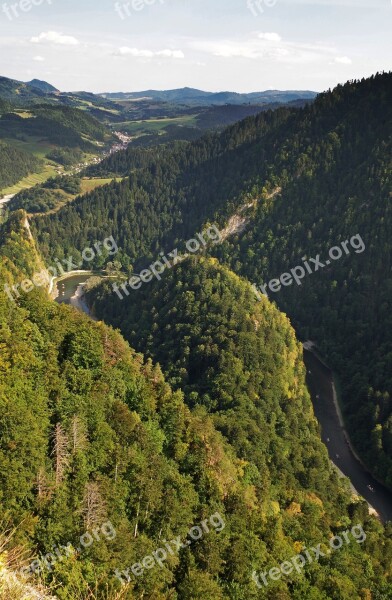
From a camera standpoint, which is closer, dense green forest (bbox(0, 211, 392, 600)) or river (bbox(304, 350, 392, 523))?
dense green forest (bbox(0, 211, 392, 600))

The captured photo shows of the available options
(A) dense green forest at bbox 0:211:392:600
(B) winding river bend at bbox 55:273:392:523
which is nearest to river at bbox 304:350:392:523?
(B) winding river bend at bbox 55:273:392:523

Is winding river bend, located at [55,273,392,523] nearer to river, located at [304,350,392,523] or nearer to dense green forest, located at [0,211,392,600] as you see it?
river, located at [304,350,392,523]

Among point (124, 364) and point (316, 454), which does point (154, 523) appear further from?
point (316, 454)

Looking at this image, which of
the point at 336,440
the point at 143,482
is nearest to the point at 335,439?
the point at 336,440

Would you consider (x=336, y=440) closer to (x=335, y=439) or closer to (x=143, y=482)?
(x=335, y=439)

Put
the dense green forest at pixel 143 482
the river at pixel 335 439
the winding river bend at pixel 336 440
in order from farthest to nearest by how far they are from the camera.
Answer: the river at pixel 335 439
the winding river bend at pixel 336 440
the dense green forest at pixel 143 482

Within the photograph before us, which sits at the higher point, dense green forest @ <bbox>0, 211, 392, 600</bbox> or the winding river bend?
dense green forest @ <bbox>0, 211, 392, 600</bbox>

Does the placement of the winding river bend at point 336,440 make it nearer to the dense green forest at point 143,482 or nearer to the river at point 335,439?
the river at point 335,439

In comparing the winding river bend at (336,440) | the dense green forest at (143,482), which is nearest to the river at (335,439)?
the winding river bend at (336,440)
